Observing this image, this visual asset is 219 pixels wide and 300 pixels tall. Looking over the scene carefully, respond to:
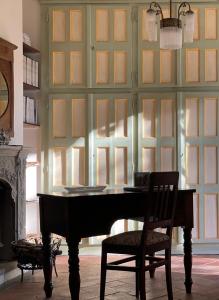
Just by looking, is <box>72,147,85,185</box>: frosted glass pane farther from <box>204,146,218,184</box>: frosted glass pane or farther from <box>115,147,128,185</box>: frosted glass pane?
<box>204,146,218,184</box>: frosted glass pane

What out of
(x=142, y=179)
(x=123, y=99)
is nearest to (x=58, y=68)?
(x=123, y=99)

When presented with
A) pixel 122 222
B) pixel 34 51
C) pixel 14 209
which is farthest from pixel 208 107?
pixel 14 209

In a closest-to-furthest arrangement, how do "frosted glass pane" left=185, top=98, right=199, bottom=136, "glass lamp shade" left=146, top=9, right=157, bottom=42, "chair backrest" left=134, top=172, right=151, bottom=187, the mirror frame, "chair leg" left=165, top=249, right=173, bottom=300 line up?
"chair leg" left=165, top=249, right=173, bottom=300, "glass lamp shade" left=146, top=9, right=157, bottom=42, "chair backrest" left=134, top=172, right=151, bottom=187, the mirror frame, "frosted glass pane" left=185, top=98, right=199, bottom=136

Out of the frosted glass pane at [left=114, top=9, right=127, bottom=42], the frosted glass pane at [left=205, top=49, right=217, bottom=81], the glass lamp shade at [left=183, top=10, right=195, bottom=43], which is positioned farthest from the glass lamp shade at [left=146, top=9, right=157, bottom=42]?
the frosted glass pane at [left=205, top=49, right=217, bottom=81]

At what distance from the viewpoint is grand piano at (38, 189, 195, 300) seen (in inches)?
136

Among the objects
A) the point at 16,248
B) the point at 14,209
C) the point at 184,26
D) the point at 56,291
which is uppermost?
the point at 184,26

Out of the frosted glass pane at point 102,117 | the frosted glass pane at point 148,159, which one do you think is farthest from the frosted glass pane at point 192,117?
the frosted glass pane at point 102,117

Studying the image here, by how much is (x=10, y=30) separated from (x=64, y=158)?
1648 mm

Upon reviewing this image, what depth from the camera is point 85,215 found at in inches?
138

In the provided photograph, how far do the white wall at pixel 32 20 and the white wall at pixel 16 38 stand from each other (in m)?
0.65

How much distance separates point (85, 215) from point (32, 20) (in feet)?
9.85

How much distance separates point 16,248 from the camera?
172 inches

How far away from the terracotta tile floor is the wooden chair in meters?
0.41

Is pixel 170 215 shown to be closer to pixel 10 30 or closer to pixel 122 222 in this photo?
pixel 122 222
